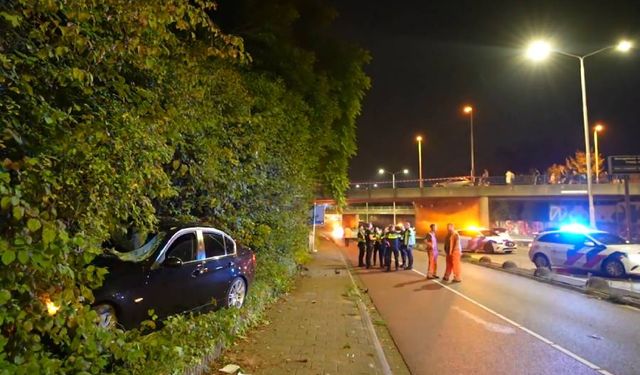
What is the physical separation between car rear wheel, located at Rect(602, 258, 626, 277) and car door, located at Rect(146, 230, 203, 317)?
13915mm

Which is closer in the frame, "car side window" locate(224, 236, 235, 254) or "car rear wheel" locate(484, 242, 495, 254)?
"car side window" locate(224, 236, 235, 254)

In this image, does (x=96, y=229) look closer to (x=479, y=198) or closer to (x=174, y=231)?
(x=174, y=231)

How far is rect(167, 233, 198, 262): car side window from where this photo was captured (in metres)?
7.13

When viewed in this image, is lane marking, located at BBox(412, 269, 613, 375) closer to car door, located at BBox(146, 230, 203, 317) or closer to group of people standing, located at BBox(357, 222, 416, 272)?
car door, located at BBox(146, 230, 203, 317)

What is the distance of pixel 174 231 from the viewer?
283 inches

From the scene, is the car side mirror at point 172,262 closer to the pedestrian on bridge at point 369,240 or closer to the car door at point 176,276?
the car door at point 176,276

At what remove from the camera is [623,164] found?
27.0m

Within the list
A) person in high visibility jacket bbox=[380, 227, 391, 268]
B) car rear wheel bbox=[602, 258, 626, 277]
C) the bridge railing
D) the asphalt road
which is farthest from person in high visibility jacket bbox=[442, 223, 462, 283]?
the bridge railing

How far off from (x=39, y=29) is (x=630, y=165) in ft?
97.4

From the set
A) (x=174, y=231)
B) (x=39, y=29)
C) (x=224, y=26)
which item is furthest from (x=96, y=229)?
(x=224, y=26)

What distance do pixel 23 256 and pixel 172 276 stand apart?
441 centimetres

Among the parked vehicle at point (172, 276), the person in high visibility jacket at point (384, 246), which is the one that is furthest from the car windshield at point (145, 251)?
the person in high visibility jacket at point (384, 246)

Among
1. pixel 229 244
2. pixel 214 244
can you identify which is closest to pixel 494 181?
pixel 229 244

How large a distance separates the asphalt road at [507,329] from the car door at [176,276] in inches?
126
